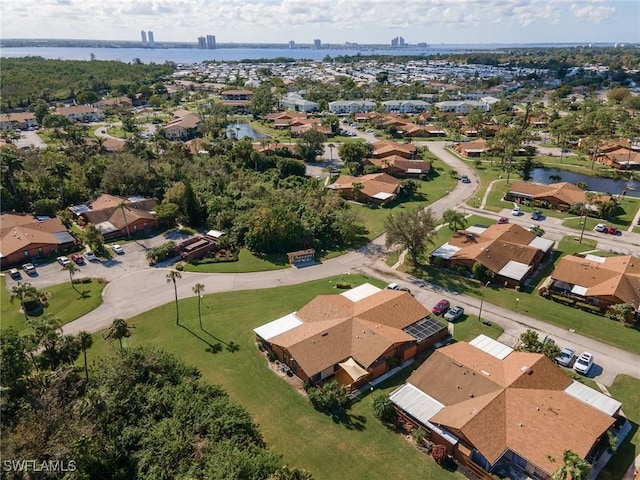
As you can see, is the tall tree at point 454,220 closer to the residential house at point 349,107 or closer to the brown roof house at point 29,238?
the brown roof house at point 29,238

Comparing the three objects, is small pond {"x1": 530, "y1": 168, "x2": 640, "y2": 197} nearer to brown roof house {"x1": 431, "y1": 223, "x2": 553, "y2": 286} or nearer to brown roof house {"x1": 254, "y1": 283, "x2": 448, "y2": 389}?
brown roof house {"x1": 431, "y1": 223, "x2": 553, "y2": 286}

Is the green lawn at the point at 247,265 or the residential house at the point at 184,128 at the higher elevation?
the residential house at the point at 184,128

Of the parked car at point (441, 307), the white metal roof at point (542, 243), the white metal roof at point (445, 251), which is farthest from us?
the white metal roof at point (542, 243)

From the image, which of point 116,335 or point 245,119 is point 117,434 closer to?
point 116,335

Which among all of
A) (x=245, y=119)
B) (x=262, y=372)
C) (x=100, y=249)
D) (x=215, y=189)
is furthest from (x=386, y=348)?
(x=245, y=119)

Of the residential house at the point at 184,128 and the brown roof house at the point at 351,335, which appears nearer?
the brown roof house at the point at 351,335

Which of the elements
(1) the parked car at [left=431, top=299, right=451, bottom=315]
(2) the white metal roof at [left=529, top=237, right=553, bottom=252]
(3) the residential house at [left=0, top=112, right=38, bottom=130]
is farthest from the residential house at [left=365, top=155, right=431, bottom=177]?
(3) the residential house at [left=0, top=112, right=38, bottom=130]

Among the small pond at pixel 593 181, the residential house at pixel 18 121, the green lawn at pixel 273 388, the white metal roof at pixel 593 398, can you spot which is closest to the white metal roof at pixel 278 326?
the green lawn at pixel 273 388

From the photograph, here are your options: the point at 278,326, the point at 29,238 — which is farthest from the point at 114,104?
the point at 278,326
